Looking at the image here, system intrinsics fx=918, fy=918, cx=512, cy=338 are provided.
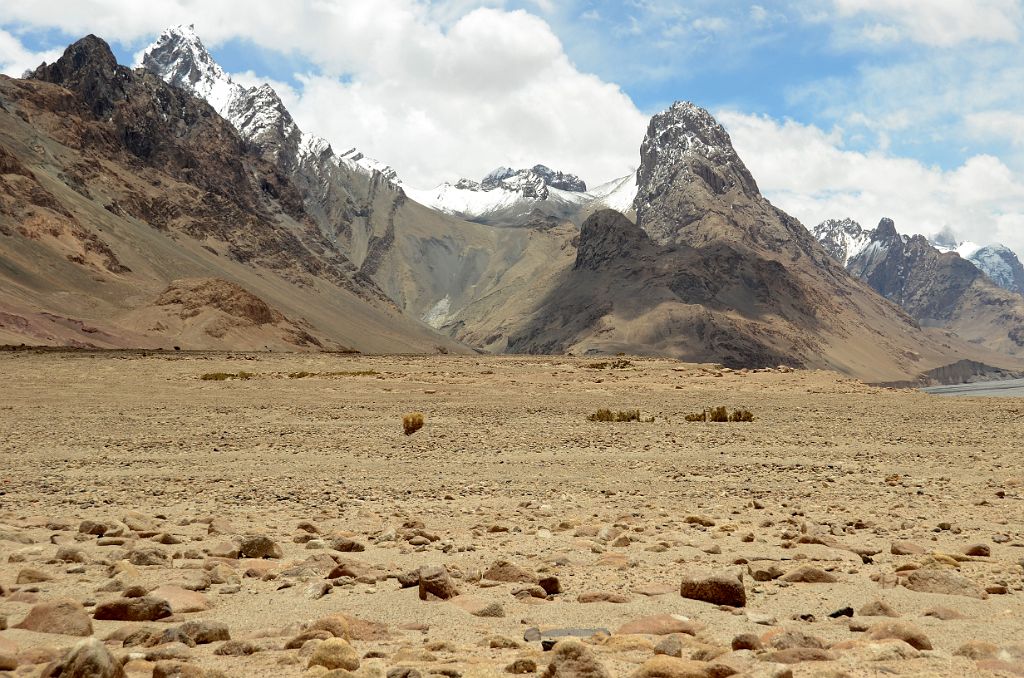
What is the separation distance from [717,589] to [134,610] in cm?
515

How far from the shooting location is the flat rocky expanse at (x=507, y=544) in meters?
6.70

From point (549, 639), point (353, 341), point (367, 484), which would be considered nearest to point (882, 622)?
point (549, 639)

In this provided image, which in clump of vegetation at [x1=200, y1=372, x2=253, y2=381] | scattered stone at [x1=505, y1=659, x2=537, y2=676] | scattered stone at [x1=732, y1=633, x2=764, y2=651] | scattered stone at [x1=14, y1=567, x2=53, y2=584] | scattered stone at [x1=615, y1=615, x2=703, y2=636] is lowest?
scattered stone at [x1=14, y1=567, x2=53, y2=584]

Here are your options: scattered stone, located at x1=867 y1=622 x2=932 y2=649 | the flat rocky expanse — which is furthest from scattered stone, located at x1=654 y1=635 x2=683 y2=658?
scattered stone, located at x1=867 y1=622 x2=932 y2=649

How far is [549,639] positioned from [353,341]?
6058 inches

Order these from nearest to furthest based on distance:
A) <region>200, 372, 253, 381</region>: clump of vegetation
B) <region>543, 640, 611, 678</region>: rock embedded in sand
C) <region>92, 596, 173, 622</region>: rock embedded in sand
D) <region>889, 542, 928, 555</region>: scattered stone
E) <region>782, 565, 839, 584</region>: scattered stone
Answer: <region>543, 640, 611, 678</region>: rock embedded in sand → <region>92, 596, 173, 622</region>: rock embedded in sand → <region>782, 565, 839, 584</region>: scattered stone → <region>889, 542, 928, 555</region>: scattered stone → <region>200, 372, 253, 381</region>: clump of vegetation

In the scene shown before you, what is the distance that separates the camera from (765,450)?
21438 mm

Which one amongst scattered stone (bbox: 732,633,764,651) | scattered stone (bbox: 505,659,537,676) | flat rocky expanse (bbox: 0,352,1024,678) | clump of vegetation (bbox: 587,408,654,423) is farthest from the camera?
clump of vegetation (bbox: 587,408,654,423)

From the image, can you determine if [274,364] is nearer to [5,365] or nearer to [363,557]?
[5,365]

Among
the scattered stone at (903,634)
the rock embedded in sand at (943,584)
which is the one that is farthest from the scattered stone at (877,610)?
the rock embedded in sand at (943,584)

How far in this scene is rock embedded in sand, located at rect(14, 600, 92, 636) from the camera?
7305mm

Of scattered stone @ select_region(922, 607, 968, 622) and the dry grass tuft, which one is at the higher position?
the dry grass tuft

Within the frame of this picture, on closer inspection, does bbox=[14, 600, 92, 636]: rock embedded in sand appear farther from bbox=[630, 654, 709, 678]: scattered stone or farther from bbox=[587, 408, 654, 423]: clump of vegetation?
bbox=[587, 408, 654, 423]: clump of vegetation

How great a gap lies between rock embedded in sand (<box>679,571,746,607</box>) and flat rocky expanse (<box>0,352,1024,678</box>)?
28mm
